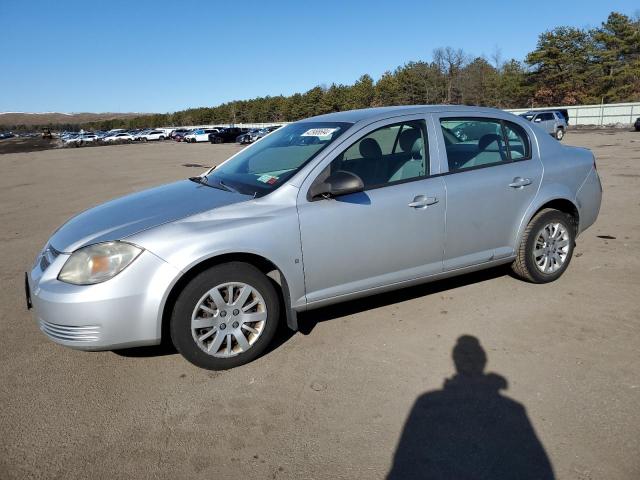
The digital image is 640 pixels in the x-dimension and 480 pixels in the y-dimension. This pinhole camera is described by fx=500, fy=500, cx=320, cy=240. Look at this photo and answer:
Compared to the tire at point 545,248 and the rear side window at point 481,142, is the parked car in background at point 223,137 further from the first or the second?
the tire at point 545,248

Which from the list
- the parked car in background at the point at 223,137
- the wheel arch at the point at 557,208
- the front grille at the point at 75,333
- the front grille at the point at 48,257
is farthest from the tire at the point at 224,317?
the parked car in background at the point at 223,137

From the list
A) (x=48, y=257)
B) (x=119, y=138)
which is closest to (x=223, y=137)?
(x=119, y=138)

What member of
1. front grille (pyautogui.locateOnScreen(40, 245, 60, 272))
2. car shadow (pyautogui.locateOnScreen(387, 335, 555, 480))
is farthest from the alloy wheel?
car shadow (pyautogui.locateOnScreen(387, 335, 555, 480))

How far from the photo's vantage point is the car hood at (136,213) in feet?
10.9

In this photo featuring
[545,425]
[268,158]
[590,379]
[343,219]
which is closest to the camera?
[545,425]

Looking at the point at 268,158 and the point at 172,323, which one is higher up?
the point at 268,158

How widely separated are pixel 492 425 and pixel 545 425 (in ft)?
0.93

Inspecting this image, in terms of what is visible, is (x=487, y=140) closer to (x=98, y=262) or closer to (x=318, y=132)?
(x=318, y=132)

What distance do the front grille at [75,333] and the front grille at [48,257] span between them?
45cm

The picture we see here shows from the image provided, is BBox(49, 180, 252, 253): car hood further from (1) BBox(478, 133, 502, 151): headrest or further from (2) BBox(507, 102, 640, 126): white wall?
(2) BBox(507, 102, 640, 126): white wall

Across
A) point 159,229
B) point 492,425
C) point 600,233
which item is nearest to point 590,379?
point 492,425

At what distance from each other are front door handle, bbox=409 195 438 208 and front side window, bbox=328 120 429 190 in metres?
0.19

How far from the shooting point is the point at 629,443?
2562 mm

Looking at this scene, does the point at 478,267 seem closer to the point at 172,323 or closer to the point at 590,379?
the point at 590,379
